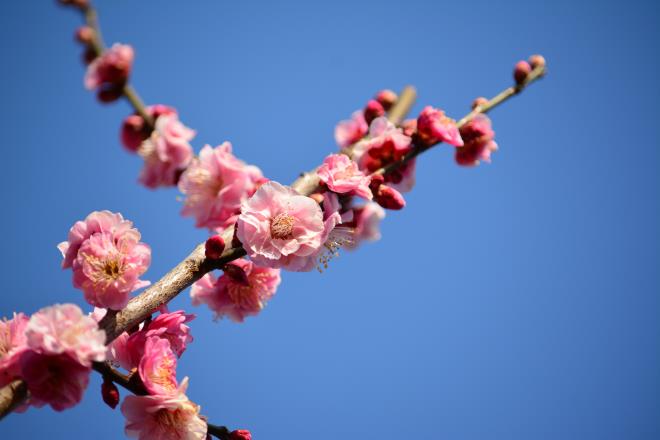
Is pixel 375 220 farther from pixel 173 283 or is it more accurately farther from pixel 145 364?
pixel 145 364

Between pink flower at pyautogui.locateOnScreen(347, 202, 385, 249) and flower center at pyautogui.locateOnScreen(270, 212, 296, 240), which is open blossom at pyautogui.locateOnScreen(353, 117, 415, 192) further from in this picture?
flower center at pyautogui.locateOnScreen(270, 212, 296, 240)

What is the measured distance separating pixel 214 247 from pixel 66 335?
0.59m

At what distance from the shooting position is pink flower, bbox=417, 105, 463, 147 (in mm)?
2373

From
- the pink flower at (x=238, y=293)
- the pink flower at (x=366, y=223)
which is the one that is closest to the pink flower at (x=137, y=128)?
the pink flower at (x=238, y=293)

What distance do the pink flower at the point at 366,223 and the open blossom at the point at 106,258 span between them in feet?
3.26

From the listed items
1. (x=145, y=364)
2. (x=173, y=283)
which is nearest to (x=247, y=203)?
(x=173, y=283)

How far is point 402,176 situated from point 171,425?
160cm

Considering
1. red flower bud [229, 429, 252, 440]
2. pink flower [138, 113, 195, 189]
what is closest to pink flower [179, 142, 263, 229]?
pink flower [138, 113, 195, 189]

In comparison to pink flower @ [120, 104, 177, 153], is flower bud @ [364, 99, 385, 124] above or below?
above

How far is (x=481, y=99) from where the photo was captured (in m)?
2.72

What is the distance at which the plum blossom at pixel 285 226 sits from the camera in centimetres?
198

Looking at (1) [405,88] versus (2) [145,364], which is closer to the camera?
(2) [145,364]

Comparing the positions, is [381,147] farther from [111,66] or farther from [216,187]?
[111,66]

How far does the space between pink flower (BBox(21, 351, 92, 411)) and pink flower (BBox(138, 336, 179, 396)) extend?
31 centimetres
